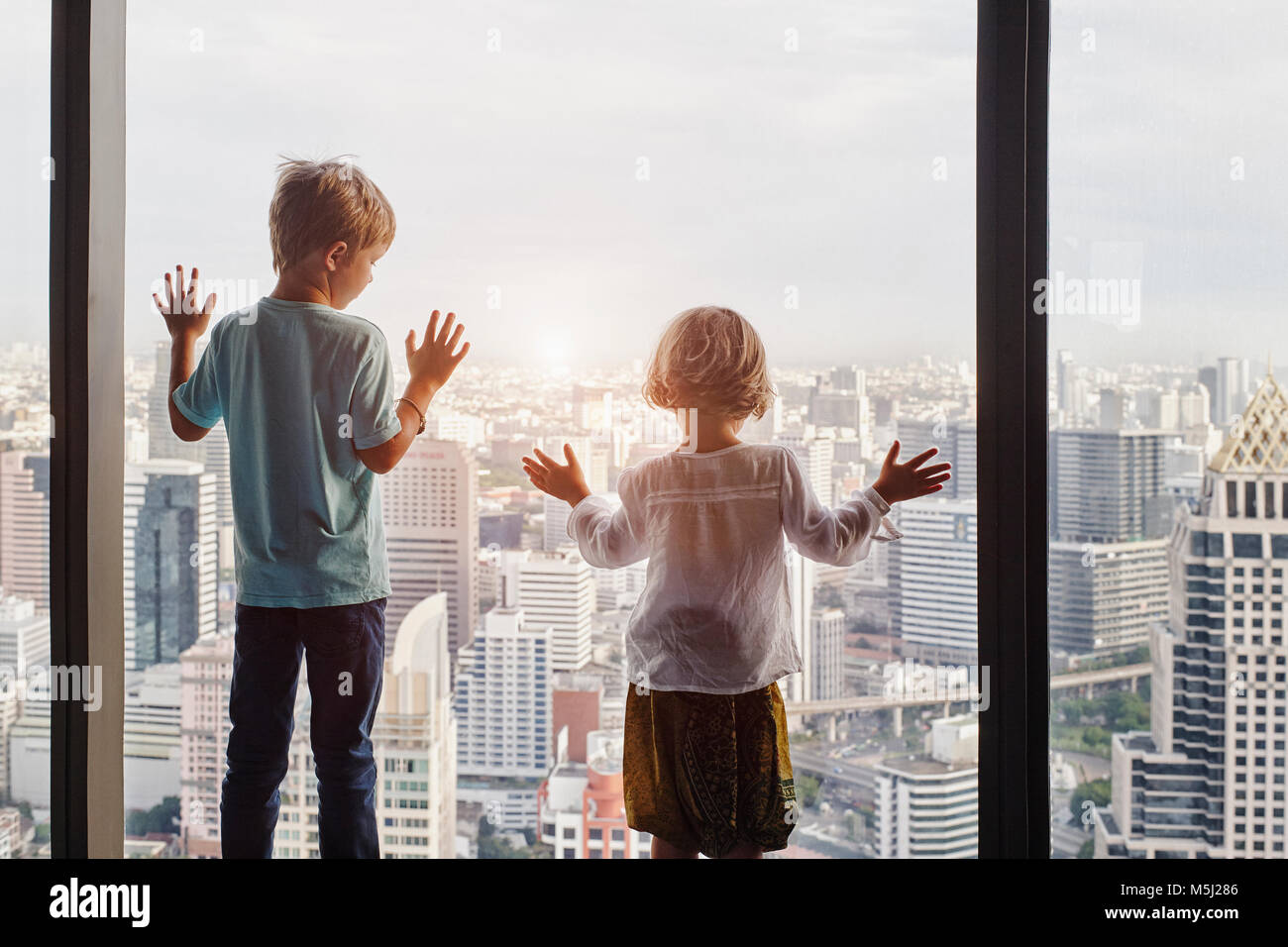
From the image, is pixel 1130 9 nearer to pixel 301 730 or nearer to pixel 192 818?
pixel 301 730

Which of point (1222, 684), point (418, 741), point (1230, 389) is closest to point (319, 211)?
point (418, 741)

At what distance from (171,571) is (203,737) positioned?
29 cm

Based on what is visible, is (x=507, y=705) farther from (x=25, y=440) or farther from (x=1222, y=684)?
(x=1222, y=684)

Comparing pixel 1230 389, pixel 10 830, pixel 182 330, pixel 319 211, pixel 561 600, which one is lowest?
pixel 10 830

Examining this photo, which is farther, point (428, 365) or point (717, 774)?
point (428, 365)

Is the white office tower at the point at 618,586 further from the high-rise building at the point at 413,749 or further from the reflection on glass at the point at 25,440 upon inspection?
the reflection on glass at the point at 25,440

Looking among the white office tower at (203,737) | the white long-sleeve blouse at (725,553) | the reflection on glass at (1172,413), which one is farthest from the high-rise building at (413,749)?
the reflection on glass at (1172,413)

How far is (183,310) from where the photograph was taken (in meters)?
1.38

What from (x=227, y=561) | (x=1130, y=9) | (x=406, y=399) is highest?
(x=1130, y=9)

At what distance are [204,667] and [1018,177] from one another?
5.16 feet

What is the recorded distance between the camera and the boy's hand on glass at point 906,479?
1.29m

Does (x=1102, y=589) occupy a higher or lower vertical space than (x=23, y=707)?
higher

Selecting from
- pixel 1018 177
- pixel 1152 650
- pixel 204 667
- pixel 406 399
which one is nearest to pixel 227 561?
pixel 204 667
